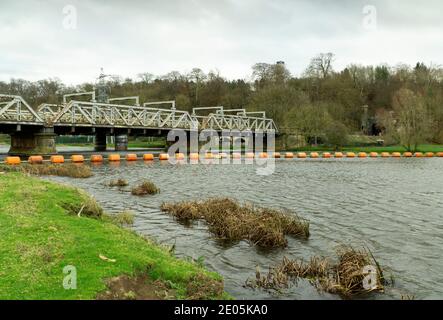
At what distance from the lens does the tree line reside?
3194 inches

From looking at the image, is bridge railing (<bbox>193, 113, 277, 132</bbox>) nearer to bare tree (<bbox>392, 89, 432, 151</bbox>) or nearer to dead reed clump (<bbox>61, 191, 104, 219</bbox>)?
bare tree (<bbox>392, 89, 432, 151</bbox>)

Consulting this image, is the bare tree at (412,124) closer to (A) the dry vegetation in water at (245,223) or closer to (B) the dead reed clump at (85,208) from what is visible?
(A) the dry vegetation in water at (245,223)

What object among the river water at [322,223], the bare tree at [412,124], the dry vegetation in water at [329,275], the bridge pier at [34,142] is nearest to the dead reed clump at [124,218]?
the river water at [322,223]

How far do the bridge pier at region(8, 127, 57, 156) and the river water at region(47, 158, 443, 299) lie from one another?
71.8 ft

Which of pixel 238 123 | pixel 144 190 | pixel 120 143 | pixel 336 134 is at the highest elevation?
pixel 238 123

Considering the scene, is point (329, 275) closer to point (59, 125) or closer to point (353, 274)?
point (353, 274)

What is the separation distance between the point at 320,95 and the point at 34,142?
74903mm

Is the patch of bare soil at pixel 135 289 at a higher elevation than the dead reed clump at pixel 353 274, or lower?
higher

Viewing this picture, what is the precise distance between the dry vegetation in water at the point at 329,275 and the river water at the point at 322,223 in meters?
0.32

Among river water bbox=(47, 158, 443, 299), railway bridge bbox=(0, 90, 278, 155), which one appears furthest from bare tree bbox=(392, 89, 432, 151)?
river water bbox=(47, 158, 443, 299)

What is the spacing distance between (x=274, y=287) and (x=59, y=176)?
28.6 metres

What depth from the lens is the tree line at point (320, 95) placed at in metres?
81.1

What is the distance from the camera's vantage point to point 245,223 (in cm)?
1504

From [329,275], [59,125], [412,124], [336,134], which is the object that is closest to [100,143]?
A: [59,125]
